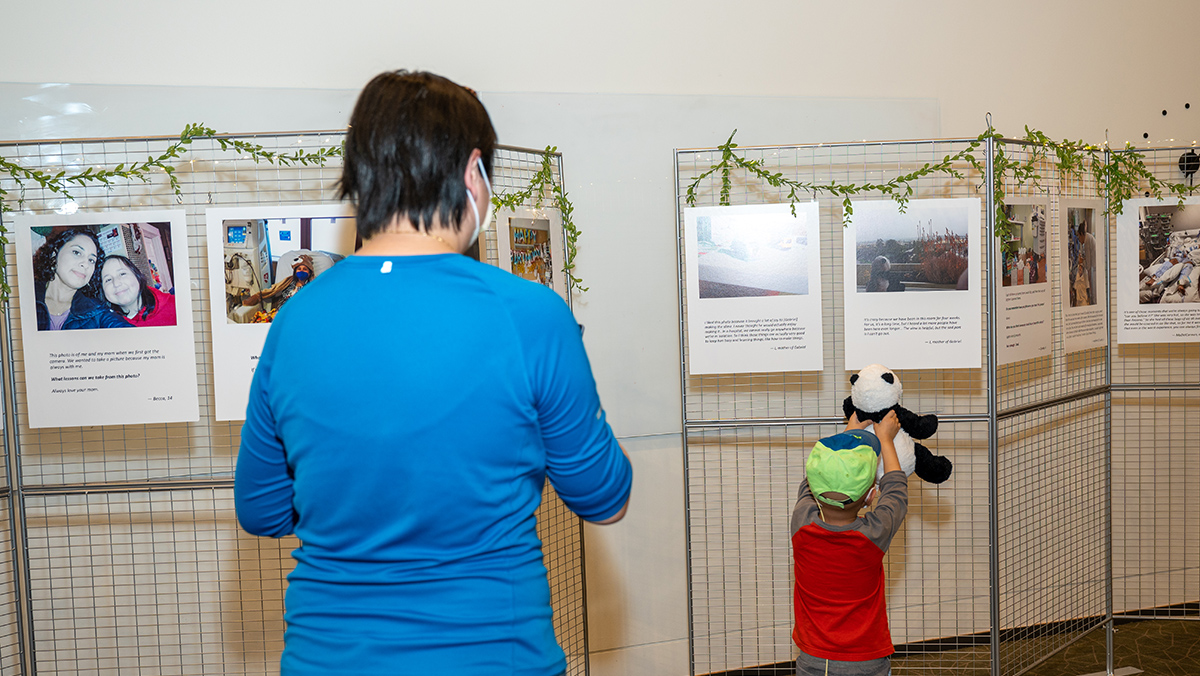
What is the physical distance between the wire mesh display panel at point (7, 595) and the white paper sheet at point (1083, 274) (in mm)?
3996

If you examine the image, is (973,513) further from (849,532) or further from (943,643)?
(849,532)

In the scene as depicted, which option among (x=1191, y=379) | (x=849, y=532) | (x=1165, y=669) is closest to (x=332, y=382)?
(x=849, y=532)

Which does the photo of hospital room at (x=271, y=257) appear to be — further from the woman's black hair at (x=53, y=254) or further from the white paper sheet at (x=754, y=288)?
the white paper sheet at (x=754, y=288)

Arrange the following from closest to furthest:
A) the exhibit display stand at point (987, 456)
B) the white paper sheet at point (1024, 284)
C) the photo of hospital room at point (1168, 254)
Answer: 1. the white paper sheet at point (1024, 284)
2. the exhibit display stand at point (987, 456)
3. the photo of hospital room at point (1168, 254)

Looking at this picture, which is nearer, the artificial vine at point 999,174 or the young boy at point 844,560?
the young boy at point 844,560

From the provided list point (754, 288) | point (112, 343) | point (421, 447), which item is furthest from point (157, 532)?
point (421, 447)

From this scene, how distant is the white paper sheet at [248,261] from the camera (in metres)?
2.39

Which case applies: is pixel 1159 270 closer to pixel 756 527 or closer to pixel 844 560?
pixel 756 527

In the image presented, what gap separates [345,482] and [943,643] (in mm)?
3479

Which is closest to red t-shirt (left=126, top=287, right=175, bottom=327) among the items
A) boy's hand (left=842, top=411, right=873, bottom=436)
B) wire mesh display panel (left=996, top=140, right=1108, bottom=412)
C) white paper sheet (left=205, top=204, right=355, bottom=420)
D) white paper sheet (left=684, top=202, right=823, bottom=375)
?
white paper sheet (left=205, top=204, right=355, bottom=420)

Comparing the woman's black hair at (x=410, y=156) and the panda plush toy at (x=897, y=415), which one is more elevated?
the woman's black hair at (x=410, y=156)

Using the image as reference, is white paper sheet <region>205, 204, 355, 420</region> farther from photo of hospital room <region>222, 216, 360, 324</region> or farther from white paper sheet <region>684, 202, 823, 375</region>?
white paper sheet <region>684, 202, 823, 375</region>

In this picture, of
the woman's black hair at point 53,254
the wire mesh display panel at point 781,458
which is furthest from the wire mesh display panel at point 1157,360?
the woman's black hair at point 53,254

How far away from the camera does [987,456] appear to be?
11.7ft
